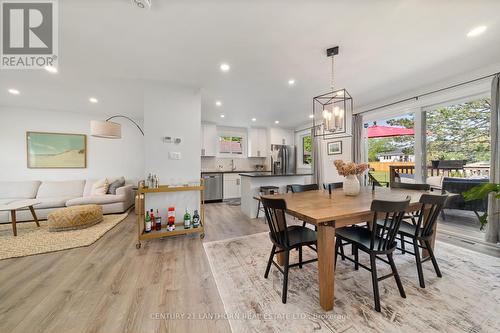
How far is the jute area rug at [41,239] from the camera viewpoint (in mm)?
2398

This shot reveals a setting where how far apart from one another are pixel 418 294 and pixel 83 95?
5.81 m

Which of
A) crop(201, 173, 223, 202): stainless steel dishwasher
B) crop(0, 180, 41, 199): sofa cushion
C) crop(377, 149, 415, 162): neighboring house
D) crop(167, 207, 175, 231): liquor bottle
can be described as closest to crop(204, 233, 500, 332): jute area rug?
Result: crop(167, 207, 175, 231): liquor bottle

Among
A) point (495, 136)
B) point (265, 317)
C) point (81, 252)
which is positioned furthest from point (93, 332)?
point (495, 136)

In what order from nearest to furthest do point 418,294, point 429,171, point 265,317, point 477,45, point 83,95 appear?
point 265,317 < point 418,294 < point 477,45 < point 429,171 < point 83,95

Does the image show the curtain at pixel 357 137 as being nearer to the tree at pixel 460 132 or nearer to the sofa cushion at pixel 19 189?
the tree at pixel 460 132

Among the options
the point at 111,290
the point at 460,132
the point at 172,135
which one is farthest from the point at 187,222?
the point at 460,132

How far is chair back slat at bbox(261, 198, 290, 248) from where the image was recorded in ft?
4.94

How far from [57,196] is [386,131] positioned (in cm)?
A: 757

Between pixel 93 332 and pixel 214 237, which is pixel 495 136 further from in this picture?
pixel 93 332

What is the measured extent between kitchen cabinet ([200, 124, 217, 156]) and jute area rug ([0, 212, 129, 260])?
3.06 m

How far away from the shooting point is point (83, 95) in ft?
11.6

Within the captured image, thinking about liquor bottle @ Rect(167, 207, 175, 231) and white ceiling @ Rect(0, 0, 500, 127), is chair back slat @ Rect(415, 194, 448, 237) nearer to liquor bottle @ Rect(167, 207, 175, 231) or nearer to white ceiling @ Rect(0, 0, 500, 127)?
white ceiling @ Rect(0, 0, 500, 127)

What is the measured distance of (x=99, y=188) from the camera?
4262 millimetres

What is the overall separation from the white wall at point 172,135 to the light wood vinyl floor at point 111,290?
2.51 ft
